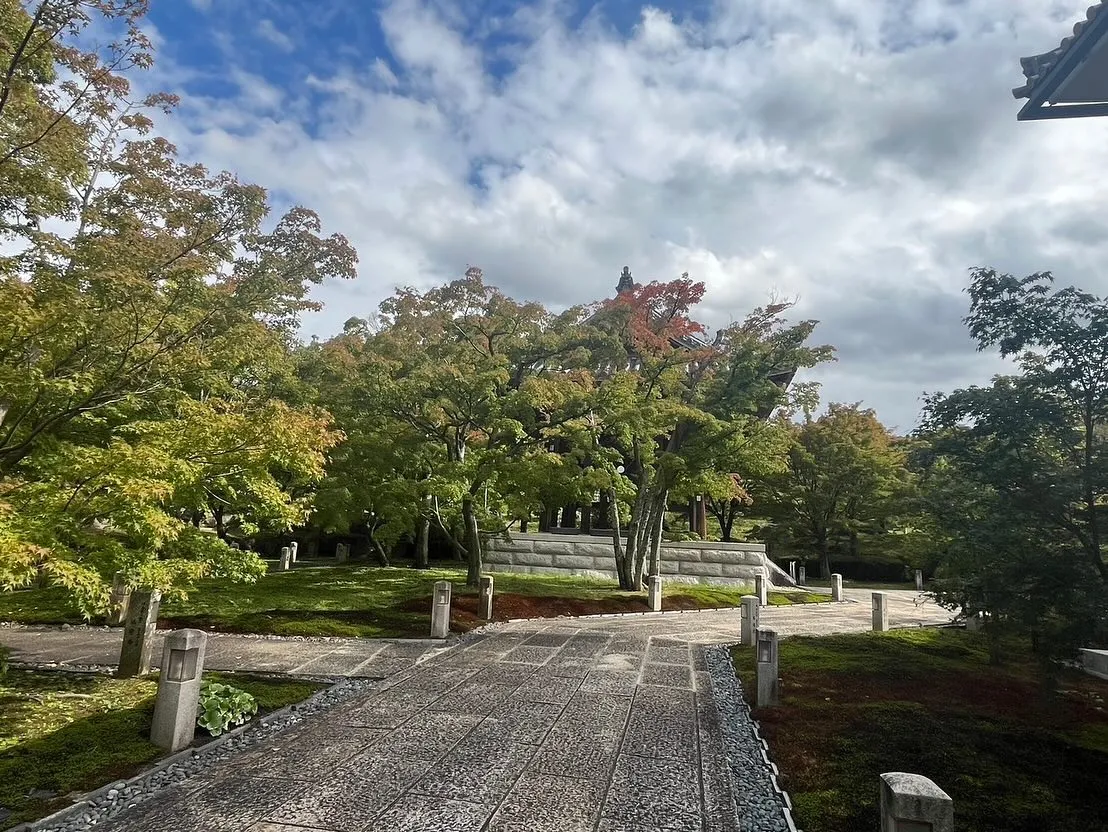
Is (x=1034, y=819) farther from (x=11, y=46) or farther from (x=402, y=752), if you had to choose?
(x=11, y=46)

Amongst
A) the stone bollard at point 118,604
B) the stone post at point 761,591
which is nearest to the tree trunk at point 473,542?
the stone bollard at point 118,604

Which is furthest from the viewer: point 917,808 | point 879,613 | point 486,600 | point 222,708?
point 879,613

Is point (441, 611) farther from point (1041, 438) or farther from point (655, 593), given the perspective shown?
point (1041, 438)

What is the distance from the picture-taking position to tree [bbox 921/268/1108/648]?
6484 millimetres

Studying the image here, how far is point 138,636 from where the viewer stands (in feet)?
27.0

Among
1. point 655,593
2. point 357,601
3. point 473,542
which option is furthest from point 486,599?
point 655,593

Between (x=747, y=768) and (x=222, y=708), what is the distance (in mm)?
5202

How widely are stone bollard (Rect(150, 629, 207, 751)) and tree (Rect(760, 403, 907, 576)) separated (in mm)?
25247

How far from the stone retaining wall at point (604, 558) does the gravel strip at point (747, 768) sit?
14107mm

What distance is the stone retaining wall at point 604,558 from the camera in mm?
22422

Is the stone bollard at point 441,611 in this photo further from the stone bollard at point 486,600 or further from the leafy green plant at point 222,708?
the leafy green plant at point 222,708

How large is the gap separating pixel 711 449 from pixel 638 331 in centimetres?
377

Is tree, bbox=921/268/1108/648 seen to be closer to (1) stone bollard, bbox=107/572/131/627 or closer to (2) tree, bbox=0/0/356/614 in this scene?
(2) tree, bbox=0/0/356/614

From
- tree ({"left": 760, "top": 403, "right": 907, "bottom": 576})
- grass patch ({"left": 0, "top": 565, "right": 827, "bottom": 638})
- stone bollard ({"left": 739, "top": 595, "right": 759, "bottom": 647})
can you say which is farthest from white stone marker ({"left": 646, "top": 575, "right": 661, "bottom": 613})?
tree ({"left": 760, "top": 403, "right": 907, "bottom": 576})
